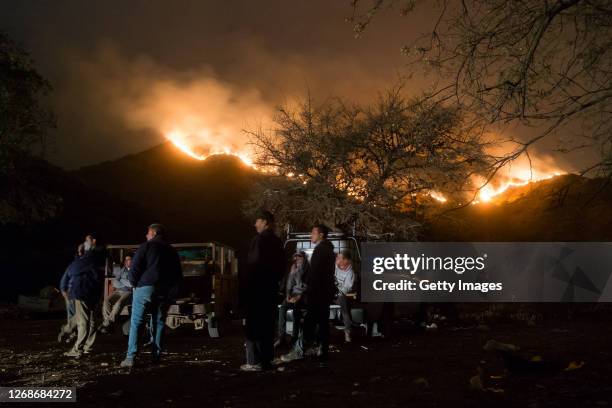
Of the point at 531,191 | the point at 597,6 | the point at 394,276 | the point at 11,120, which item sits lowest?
the point at 394,276

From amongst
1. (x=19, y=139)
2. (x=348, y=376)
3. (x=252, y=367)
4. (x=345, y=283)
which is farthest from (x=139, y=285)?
(x=19, y=139)

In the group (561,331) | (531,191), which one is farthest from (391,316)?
(531,191)

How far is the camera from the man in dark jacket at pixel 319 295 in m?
9.29

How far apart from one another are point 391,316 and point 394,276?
2.89 feet

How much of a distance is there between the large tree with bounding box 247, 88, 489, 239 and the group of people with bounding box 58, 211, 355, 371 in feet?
51.3

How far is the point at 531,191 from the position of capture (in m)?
8.18

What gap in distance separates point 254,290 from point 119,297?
6.99m

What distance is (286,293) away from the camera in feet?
37.3

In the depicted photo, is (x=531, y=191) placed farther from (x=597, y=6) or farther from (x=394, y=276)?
(x=394, y=276)

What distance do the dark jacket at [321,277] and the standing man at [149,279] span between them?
1970 mm

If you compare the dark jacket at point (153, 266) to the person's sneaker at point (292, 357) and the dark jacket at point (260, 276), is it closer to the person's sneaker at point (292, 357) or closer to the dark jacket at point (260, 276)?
the dark jacket at point (260, 276)

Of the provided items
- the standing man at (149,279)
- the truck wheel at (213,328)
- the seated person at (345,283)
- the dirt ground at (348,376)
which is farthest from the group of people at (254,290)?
the truck wheel at (213,328)

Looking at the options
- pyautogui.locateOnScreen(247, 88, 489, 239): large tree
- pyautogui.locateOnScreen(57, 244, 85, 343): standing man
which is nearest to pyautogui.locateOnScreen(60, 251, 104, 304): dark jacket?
pyautogui.locateOnScreen(57, 244, 85, 343): standing man

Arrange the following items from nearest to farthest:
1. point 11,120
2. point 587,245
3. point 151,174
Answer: point 11,120 → point 587,245 → point 151,174
